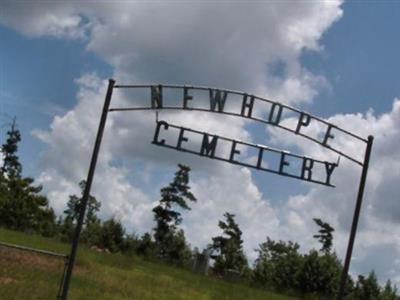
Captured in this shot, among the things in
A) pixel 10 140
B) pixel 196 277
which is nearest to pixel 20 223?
pixel 10 140

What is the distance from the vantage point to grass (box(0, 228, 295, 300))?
21.7 metres

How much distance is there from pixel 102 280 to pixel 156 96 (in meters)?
14.4

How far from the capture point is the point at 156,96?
1617cm

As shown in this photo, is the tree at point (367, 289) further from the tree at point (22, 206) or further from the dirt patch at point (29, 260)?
the dirt patch at point (29, 260)

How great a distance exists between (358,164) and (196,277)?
21.2 meters

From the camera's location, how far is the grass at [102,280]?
21.7 metres

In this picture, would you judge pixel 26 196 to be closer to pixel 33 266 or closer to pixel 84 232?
pixel 84 232

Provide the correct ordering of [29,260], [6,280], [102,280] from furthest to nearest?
[102,280]
[29,260]
[6,280]

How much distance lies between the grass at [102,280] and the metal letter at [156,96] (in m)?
7.47

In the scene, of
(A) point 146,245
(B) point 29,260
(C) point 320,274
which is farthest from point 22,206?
(B) point 29,260

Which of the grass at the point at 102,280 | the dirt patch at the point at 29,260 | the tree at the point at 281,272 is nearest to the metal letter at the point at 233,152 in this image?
the grass at the point at 102,280

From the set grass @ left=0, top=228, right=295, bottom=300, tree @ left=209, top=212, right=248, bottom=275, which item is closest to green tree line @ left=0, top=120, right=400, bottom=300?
tree @ left=209, top=212, right=248, bottom=275

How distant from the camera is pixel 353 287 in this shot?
244 ft

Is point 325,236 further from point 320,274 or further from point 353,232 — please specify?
point 353,232
